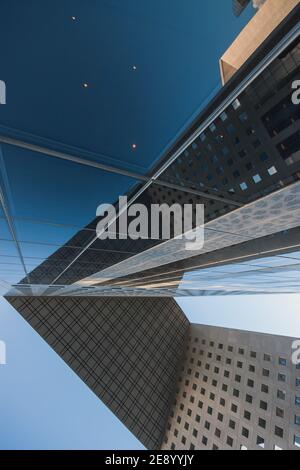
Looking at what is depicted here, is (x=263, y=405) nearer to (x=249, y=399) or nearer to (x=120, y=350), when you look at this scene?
(x=249, y=399)

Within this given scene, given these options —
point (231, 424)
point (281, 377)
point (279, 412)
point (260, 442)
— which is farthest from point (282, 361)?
point (231, 424)

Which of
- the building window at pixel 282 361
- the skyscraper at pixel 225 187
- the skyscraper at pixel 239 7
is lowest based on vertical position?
the building window at pixel 282 361

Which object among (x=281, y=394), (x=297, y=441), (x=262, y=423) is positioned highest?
(x=281, y=394)

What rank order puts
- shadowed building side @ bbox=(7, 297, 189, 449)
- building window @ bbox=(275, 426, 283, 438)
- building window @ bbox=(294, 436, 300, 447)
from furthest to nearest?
1. shadowed building side @ bbox=(7, 297, 189, 449)
2. building window @ bbox=(275, 426, 283, 438)
3. building window @ bbox=(294, 436, 300, 447)

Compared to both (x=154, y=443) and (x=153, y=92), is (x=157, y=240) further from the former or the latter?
(x=154, y=443)

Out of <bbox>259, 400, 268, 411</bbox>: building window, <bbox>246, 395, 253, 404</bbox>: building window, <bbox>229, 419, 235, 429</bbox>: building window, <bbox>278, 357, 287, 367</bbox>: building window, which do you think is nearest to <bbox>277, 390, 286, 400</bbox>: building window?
<bbox>259, 400, 268, 411</bbox>: building window

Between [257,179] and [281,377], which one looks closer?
[257,179]

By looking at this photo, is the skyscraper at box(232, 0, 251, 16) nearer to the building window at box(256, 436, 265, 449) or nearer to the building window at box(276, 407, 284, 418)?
the building window at box(276, 407, 284, 418)

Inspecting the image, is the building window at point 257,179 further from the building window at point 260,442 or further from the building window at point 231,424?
the building window at point 231,424

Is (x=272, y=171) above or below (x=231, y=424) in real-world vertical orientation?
above

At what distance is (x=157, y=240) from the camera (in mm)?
5938

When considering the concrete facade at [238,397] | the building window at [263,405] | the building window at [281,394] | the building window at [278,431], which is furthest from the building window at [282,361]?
the building window at [278,431]

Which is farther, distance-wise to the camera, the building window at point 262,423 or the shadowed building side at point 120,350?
the shadowed building side at point 120,350

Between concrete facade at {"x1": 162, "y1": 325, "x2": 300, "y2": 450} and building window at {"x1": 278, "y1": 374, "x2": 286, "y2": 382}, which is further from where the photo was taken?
building window at {"x1": 278, "y1": 374, "x2": 286, "y2": 382}
